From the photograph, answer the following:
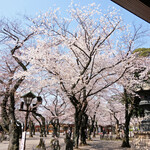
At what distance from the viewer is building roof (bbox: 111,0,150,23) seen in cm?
165

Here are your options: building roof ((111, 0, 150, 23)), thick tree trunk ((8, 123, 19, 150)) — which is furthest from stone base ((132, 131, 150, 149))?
building roof ((111, 0, 150, 23))

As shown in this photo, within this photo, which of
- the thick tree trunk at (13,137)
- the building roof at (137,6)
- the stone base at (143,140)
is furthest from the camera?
the stone base at (143,140)

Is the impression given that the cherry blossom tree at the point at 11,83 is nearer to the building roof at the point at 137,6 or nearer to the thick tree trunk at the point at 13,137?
the thick tree trunk at the point at 13,137

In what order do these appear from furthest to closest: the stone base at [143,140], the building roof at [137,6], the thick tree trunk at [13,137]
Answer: the stone base at [143,140] → the thick tree trunk at [13,137] → the building roof at [137,6]

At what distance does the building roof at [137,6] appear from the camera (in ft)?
5.41

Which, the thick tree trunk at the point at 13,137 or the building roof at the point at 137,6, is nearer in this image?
the building roof at the point at 137,6

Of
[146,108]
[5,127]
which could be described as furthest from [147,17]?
Answer: [146,108]

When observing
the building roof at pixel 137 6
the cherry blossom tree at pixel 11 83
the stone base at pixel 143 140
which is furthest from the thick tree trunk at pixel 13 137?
the building roof at pixel 137 6

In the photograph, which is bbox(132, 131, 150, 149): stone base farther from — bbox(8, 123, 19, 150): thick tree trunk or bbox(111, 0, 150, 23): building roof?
bbox(111, 0, 150, 23): building roof

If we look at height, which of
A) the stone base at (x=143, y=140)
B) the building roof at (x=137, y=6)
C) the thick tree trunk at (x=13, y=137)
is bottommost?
the stone base at (x=143, y=140)

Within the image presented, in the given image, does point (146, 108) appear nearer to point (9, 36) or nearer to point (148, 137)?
point (148, 137)

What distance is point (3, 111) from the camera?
10.3m

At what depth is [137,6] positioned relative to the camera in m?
1.72

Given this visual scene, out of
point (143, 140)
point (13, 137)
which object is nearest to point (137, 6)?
point (13, 137)
